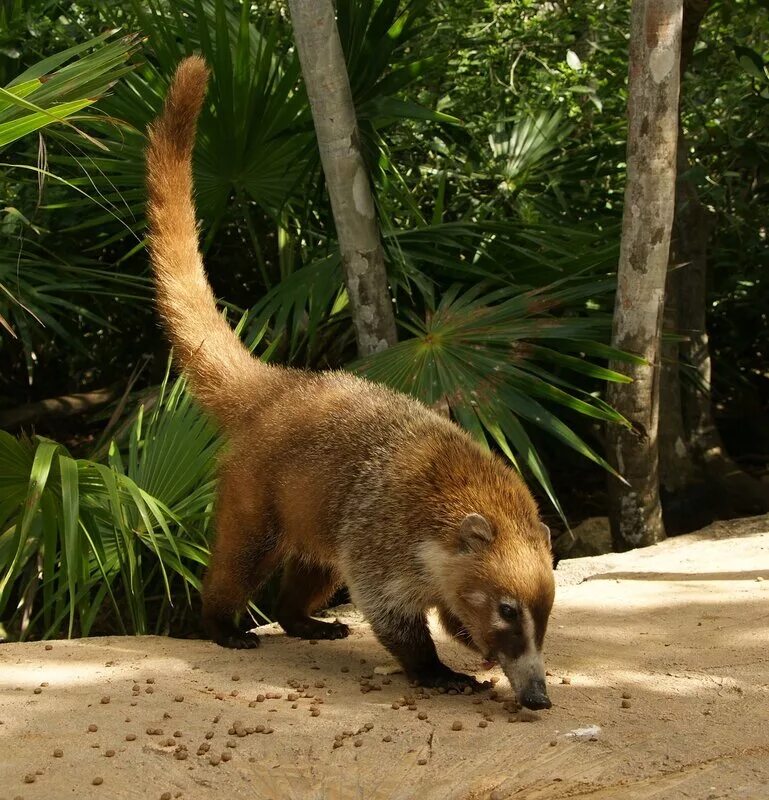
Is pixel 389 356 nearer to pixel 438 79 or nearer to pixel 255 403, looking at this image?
pixel 255 403

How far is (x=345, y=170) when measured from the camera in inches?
220

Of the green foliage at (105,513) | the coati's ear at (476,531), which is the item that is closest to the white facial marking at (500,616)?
the coati's ear at (476,531)

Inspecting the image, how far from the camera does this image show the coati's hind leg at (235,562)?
4266 mm

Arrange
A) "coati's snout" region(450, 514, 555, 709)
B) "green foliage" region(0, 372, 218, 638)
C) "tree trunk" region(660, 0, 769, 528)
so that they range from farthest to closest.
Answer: "tree trunk" region(660, 0, 769, 528)
"green foliage" region(0, 372, 218, 638)
"coati's snout" region(450, 514, 555, 709)

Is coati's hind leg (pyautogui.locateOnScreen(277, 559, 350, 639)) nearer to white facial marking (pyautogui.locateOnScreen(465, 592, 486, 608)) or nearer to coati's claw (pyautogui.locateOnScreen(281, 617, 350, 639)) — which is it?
coati's claw (pyautogui.locateOnScreen(281, 617, 350, 639))

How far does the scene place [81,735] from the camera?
2986mm

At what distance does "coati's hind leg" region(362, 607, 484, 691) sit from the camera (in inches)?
148

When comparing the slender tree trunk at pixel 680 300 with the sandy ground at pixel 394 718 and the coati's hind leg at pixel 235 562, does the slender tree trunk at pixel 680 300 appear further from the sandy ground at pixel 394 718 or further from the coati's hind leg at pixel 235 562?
the coati's hind leg at pixel 235 562

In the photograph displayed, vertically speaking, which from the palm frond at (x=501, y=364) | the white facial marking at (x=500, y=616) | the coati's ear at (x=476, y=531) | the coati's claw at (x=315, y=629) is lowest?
the coati's claw at (x=315, y=629)

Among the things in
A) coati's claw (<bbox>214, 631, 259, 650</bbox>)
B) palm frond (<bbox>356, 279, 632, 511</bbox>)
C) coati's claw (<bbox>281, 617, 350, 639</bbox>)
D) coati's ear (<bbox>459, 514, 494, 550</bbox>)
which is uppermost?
palm frond (<bbox>356, 279, 632, 511</bbox>)

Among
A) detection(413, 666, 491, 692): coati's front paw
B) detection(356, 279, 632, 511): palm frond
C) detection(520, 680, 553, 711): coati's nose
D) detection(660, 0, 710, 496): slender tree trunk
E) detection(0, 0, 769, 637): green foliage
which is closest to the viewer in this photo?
detection(520, 680, 553, 711): coati's nose

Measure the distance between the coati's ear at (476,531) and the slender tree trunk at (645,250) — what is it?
208 cm

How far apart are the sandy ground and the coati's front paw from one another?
0.25ft

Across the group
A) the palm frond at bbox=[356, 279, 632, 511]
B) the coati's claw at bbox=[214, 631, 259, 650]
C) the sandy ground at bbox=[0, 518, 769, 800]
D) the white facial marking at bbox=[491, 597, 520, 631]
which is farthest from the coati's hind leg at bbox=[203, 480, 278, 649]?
the palm frond at bbox=[356, 279, 632, 511]
